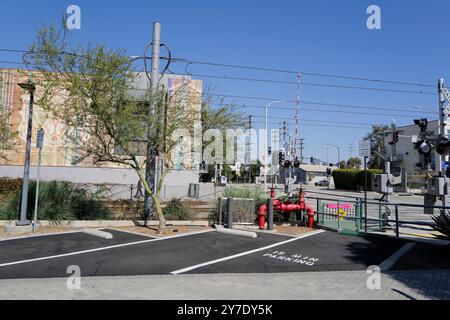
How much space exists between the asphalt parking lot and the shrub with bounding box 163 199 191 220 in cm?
241

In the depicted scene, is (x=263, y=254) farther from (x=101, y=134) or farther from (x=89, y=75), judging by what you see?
(x=89, y=75)

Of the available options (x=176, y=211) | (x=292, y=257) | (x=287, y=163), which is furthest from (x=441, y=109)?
(x=292, y=257)

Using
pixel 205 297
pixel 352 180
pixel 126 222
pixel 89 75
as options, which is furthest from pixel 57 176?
pixel 352 180

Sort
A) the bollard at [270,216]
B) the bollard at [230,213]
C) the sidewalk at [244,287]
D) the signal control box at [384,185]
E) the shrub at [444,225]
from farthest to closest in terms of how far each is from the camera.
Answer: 1. the signal control box at [384,185]
2. the bollard at [230,213]
3. the bollard at [270,216]
4. the shrub at [444,225]
5. the sidewalk at [244,287]

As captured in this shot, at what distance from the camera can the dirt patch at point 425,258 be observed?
7.52m

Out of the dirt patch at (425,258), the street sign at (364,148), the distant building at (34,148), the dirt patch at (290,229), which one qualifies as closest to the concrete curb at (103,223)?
the dirt patch at (290,229)

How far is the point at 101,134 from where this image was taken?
1114cm

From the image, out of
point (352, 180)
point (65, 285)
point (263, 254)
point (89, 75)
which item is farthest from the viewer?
point (352, 180)

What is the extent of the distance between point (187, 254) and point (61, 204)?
657 centimetres

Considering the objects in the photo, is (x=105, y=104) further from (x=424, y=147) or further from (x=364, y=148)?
(x=424, y=147)

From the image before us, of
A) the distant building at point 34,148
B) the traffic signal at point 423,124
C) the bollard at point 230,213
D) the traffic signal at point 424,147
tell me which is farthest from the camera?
the distant building at point 34,148

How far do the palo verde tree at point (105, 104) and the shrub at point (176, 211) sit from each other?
2.29 meters

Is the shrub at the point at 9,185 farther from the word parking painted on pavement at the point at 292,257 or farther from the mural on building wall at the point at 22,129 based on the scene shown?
the word parking painted on pavement at the point at 292,257
